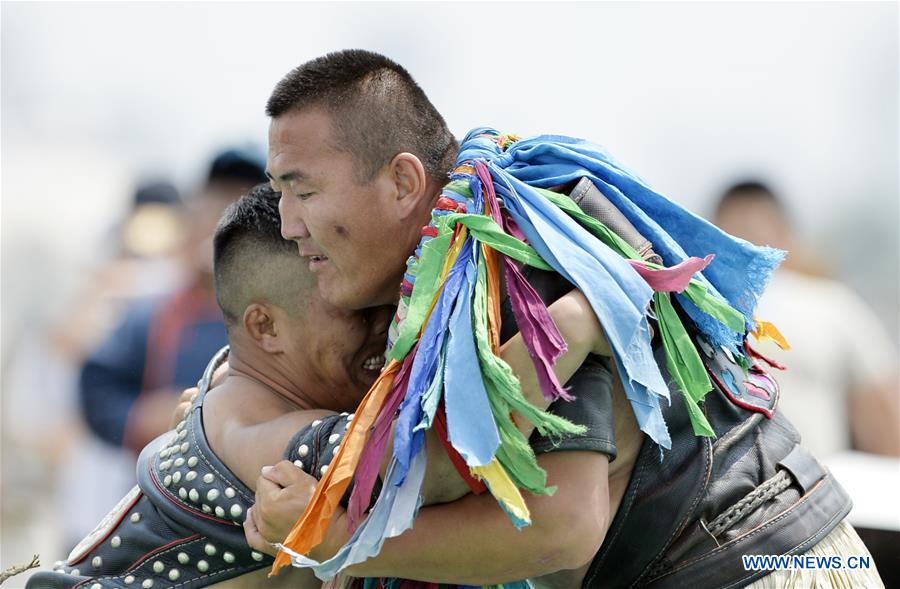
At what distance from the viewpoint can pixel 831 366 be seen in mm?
5344

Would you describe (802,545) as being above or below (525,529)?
below

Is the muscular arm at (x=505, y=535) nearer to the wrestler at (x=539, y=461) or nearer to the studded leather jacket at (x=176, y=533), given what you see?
the wrestler at (x=539, y=461)

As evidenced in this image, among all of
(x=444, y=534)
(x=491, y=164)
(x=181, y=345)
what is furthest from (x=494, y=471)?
(x=181, y=345)

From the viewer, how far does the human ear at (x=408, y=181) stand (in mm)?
2852

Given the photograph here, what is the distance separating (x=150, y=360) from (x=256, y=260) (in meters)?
2.27

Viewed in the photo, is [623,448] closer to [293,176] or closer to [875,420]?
[293,176]

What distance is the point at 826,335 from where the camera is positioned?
5371 mm

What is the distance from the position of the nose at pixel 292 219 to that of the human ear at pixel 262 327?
0.31m

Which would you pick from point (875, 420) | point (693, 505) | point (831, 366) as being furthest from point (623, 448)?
point (875, 420)

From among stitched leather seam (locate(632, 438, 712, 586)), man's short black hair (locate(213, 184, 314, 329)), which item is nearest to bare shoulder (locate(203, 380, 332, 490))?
man's short black hair (locate(213, 184, 314, 329))

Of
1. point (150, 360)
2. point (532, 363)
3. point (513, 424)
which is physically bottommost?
point (150, 360)

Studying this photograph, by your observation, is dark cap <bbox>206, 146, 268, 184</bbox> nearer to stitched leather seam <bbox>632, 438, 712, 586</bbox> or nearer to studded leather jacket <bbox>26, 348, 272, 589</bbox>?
studded leather jacket <bbox>26, 348, 272, 589</bbox>

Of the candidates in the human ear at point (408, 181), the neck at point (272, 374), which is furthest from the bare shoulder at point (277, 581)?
the human ear at point (408, 181)

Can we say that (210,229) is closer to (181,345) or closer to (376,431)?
(181,345)
